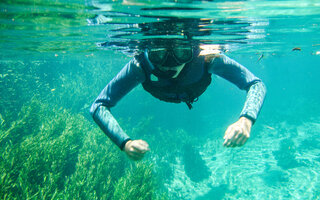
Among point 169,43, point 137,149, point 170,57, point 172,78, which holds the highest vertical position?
point 169,43

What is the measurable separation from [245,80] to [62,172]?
895 centimetres

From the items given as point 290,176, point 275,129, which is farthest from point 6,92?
point 275,129

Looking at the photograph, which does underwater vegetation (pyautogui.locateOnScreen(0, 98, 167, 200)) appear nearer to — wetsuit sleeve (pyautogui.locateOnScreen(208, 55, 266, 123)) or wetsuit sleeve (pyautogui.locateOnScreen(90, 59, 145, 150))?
wetsuit sleeve (pyautogui.locateOnScreen(90, 59, 145, 150))

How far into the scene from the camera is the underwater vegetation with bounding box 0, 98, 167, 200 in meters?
6.19

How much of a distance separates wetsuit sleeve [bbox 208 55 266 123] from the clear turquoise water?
9.93 ft

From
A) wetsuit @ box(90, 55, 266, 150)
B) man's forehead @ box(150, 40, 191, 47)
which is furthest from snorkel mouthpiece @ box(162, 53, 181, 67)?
man's forehead @ box(150, 40, 191, 47)

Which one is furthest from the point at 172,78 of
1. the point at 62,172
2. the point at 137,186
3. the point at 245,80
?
the point at 62,172

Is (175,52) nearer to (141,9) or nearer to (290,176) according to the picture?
(141,9)

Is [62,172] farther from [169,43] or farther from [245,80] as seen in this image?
[245,80]

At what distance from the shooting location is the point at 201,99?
77.1ft

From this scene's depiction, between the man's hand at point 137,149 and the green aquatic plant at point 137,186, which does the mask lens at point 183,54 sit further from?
the green aquatic plant at point 137,186

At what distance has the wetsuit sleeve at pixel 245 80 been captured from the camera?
8.11ft

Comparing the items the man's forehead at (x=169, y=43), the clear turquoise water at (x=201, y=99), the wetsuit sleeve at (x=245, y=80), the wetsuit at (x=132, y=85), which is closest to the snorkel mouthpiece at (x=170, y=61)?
the wetsuit at (x=132, y=85)

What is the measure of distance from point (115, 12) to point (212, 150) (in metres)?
14.3
